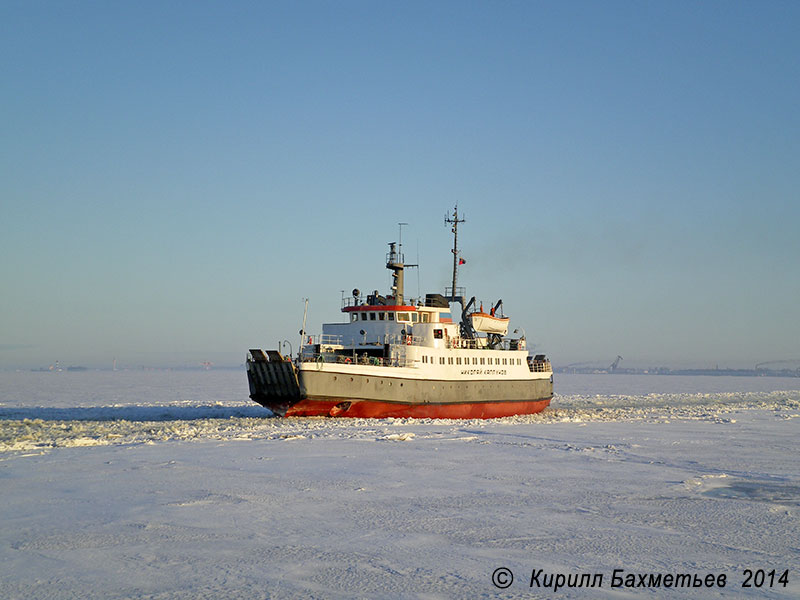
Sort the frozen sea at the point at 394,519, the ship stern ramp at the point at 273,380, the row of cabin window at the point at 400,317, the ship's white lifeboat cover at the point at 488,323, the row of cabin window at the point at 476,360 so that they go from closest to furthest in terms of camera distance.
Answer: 1. the frozen sea at the point at 394,519
2. the ship stern ramp at the point at 273,380
3. the row of cabin window at the point at 476,360
4. the row of cabin window at the point at 400,317
5. the ship's white lifeboat cover at the point at 488,323

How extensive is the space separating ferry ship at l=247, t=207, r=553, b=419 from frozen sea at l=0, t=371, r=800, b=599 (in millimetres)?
11427

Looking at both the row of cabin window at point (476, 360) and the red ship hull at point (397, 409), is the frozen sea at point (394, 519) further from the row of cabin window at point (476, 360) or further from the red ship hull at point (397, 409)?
the row of cabin window at point (476, 360)

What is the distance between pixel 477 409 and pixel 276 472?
25231 millimetres

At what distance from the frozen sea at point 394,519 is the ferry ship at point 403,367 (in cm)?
1143

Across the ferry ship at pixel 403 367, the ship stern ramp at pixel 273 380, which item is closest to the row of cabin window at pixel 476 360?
the ferry ship at pixel 403 367

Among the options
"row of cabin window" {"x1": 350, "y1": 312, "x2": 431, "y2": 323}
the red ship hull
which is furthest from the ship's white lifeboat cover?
"row of cabin window" {"x1": 350, "y1": 312, "x2": 431, "y2": 323}

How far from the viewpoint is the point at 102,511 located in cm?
1016

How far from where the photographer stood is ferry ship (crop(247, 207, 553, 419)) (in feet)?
101

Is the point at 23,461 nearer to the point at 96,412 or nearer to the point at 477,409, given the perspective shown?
the point at 96,412

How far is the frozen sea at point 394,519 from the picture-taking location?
700 cm

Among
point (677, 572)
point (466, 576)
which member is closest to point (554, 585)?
point (466, 576)

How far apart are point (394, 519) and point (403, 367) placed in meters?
23.9

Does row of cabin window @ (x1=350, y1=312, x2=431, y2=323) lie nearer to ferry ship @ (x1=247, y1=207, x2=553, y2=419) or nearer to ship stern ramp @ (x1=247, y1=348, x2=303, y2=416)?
ferry ship @ (x1=247, y1=207, x2=553, y2=419)

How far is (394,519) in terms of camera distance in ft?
32.0
